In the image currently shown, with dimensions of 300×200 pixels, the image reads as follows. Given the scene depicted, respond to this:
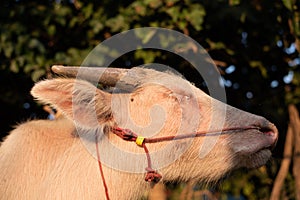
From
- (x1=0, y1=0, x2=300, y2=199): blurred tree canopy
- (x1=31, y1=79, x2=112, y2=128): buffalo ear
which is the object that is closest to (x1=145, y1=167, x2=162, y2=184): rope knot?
(x1=31, y1=79, x2=112, y2=128): buffalo ear

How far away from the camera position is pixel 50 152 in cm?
448

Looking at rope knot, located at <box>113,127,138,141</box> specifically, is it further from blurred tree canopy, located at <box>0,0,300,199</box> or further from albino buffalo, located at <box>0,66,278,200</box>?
blurred tree canopy, located at <box>0,0,300,199</box>

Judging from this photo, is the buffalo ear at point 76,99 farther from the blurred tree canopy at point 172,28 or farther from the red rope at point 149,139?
the blurred tree canopy at point 172,28

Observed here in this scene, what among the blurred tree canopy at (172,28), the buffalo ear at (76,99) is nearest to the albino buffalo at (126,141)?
the buffalo ear at (76,99)

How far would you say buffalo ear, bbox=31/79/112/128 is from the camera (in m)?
4.14

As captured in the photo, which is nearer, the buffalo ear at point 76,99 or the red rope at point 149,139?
the buffalo ear at point 76,99

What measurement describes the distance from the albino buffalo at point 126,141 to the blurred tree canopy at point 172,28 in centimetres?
221

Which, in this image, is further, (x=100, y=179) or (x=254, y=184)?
(x=254, y=184)

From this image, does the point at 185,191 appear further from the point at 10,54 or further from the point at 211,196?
the point at 10,54

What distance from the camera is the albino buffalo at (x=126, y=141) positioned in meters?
4.35

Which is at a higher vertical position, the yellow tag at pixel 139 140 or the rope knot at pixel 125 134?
the rope knot at pixel 125 134

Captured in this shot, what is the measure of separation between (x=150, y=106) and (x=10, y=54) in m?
2.81

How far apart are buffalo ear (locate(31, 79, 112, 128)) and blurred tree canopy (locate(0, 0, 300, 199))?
253 centimetres

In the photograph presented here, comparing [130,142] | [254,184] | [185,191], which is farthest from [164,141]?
[254,184]
